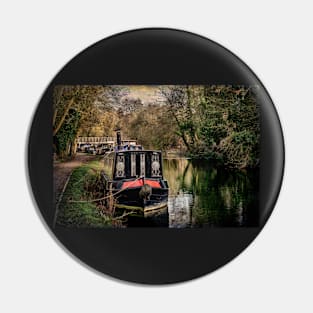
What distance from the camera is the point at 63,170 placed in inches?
106

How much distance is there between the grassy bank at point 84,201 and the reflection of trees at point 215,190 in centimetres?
17

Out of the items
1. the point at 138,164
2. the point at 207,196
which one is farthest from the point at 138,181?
the point at 207,196

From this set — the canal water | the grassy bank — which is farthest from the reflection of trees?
the grassy bank

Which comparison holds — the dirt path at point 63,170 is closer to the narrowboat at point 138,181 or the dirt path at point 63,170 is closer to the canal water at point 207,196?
the narrowboat at point 138,181

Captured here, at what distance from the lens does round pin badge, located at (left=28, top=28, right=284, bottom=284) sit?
106 inches

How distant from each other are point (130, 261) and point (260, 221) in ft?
1.05

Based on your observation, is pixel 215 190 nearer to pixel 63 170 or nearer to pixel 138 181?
pixel 138 181

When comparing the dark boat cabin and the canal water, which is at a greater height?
the dark boat cabin

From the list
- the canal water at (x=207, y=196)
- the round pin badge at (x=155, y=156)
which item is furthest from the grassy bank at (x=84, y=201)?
the canal water at (x=207, y=196)

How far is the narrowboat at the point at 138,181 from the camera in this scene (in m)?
2.71

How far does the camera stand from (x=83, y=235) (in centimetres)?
271

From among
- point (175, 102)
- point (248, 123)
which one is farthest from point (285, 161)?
point (175, 102)

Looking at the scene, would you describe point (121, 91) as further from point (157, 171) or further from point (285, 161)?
point (285, 161)

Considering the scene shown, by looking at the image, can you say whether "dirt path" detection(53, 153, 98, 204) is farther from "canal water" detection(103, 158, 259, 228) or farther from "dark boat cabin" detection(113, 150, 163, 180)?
"canal water" detection(103, 158, 259, 228)
